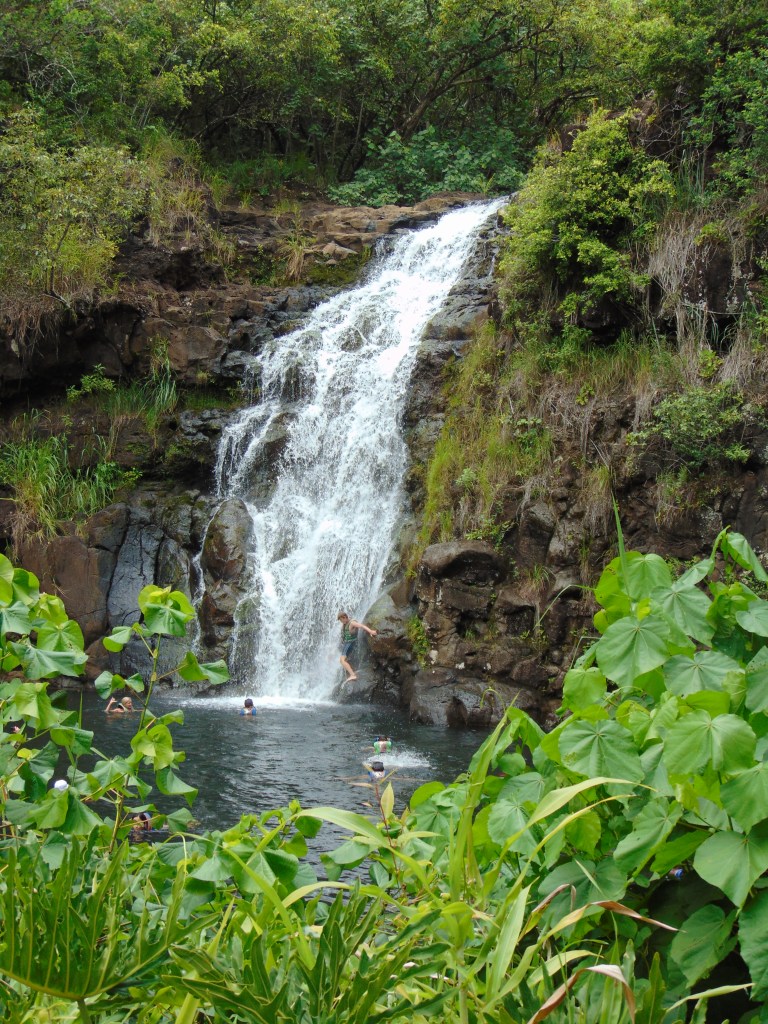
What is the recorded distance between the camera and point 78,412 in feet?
55.1

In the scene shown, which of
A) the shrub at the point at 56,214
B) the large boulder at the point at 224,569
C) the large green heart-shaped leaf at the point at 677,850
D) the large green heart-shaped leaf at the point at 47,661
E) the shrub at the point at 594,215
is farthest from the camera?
the shrub at the point at 56,214

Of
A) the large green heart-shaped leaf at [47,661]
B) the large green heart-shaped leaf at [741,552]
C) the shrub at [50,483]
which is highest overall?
the shrub at [50,483]

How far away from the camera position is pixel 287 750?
9.61 metres

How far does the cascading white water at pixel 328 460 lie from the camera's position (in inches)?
537

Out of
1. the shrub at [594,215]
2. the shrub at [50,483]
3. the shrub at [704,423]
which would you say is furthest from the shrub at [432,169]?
the shrub at [704,423]

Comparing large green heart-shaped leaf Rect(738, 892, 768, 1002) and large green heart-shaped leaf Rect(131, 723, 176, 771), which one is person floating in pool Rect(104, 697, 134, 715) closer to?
large green heart-shaped leaf Rect(131, 723, 176, 771)

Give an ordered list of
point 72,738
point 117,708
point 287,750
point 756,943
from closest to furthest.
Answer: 1. point 756,943
2. point 72,738
3. point 287,750
4. point 117,708

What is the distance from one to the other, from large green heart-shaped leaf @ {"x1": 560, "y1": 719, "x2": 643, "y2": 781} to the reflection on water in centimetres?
516

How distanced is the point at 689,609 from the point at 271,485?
1374cm

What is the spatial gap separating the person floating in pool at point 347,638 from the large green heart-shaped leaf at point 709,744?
34.7ft

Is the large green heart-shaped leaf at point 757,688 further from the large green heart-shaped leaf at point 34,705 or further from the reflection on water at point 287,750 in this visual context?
the reflection on water at point 287,750

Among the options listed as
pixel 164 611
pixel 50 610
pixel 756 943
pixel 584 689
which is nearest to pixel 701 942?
pixel 756 943

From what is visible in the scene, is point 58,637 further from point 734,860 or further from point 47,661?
point 734,860

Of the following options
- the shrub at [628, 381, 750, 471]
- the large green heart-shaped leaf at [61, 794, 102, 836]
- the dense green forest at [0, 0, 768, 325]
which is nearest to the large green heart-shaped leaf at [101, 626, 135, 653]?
the large green heart-shaped leaf at [61, 794, 102, 836]
